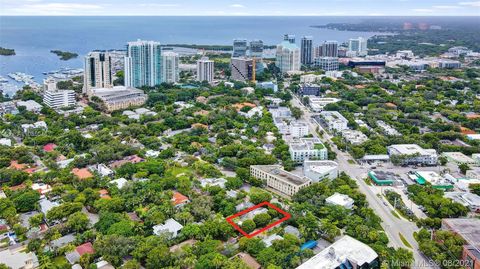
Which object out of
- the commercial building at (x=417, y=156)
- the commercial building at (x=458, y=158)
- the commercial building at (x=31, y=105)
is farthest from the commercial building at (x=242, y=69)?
the commercial building at (x=458, y=158)

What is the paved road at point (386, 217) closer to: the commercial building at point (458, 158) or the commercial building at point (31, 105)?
the commercial building at point (458, 158)

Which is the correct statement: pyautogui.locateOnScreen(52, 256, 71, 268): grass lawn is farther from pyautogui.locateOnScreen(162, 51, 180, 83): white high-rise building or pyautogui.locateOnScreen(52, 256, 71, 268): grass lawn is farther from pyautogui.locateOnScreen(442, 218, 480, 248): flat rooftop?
pyautogui.locateOnScreen(162, 51, 180, 83): white high-rise building

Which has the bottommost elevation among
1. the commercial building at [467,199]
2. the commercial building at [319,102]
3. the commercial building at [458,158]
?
the commercial building at [467,199]

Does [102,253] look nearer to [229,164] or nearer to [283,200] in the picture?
[283,200]

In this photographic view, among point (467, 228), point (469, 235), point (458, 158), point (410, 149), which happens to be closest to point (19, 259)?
point (469, 235)

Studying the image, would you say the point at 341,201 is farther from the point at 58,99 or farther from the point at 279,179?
the point at 58,99

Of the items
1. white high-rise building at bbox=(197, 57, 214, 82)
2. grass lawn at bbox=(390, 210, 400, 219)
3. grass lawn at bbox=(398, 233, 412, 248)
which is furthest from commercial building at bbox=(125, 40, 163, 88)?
grass lawn at bbox=(398, 233, 412, 248)
